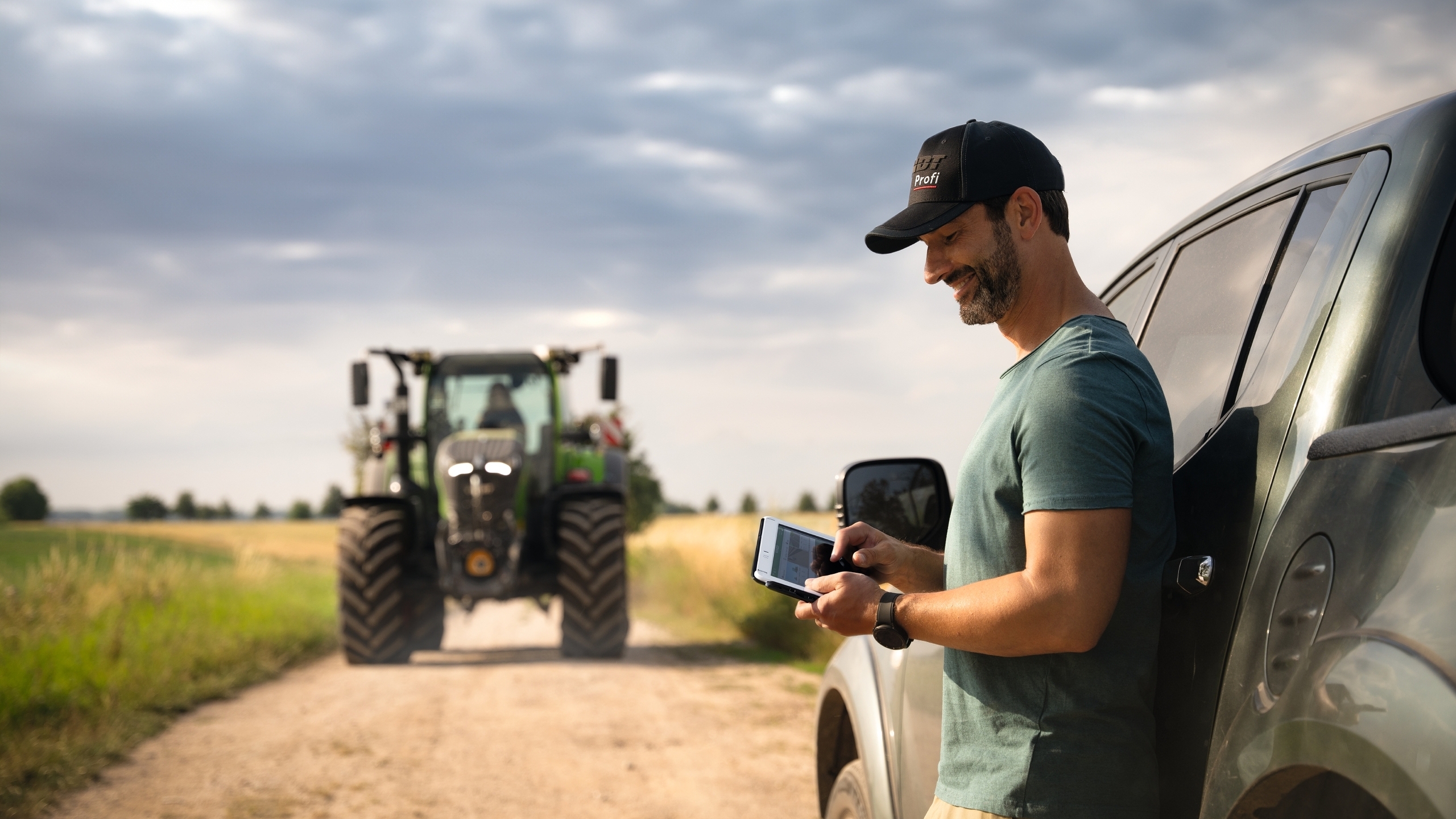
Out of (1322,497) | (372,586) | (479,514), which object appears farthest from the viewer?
(479,514)

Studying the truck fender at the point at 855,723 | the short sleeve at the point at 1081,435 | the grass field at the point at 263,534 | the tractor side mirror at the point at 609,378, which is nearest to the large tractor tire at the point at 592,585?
the tractor side mirror at the point at 609,378

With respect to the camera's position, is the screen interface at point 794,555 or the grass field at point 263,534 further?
the grass field at point 263,534

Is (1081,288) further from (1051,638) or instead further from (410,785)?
(410,785)

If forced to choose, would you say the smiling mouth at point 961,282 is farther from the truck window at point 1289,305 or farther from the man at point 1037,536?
the truck window at point 1289,305

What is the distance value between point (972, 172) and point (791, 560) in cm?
78

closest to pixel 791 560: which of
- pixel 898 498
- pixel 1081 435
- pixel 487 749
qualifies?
pixel 898 498

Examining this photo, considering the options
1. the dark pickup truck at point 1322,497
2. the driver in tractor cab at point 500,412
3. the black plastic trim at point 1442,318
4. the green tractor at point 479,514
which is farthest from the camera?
the driver in tractor cab at point 500,412

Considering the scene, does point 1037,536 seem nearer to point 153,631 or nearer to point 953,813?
point 953,813

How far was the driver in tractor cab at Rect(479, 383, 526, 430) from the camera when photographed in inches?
480

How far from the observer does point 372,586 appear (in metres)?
10.7

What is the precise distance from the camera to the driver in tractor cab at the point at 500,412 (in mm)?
12203

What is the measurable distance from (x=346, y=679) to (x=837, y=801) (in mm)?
7652

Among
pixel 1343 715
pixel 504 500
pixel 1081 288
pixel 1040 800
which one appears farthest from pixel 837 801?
pixel 504 500

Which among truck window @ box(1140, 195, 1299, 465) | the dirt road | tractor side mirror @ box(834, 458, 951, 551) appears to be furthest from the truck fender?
the dirt road
